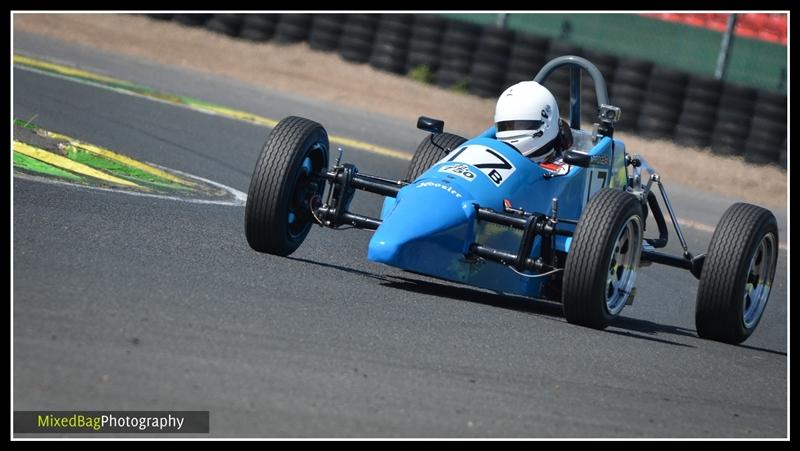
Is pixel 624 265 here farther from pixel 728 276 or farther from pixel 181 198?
pixel 181 198

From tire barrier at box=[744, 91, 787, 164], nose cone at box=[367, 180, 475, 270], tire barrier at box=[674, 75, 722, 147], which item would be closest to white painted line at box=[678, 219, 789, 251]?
tire barrier at box=[744, 91, 787, 164]

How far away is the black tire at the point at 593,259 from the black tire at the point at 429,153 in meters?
1.73

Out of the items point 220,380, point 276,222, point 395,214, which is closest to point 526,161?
point 395,214

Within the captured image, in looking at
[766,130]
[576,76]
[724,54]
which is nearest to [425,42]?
[724,54]

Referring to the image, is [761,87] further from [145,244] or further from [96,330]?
[96,330]

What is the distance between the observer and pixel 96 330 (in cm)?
498

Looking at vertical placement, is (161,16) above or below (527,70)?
below

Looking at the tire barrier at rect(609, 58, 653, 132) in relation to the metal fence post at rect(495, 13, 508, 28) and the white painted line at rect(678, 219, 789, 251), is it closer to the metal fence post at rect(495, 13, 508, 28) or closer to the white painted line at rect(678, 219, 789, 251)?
the metal fence post at rect(495, 13, 508, 28)

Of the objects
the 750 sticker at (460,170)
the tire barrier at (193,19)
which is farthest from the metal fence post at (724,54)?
the 750 sticker at (460,170)

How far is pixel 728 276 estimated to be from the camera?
750 centimetres

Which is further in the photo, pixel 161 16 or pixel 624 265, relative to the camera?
pixel 161 16

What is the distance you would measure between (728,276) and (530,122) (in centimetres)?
143

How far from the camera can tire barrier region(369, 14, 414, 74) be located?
18891 millimetres

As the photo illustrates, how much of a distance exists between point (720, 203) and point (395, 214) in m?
9.47
